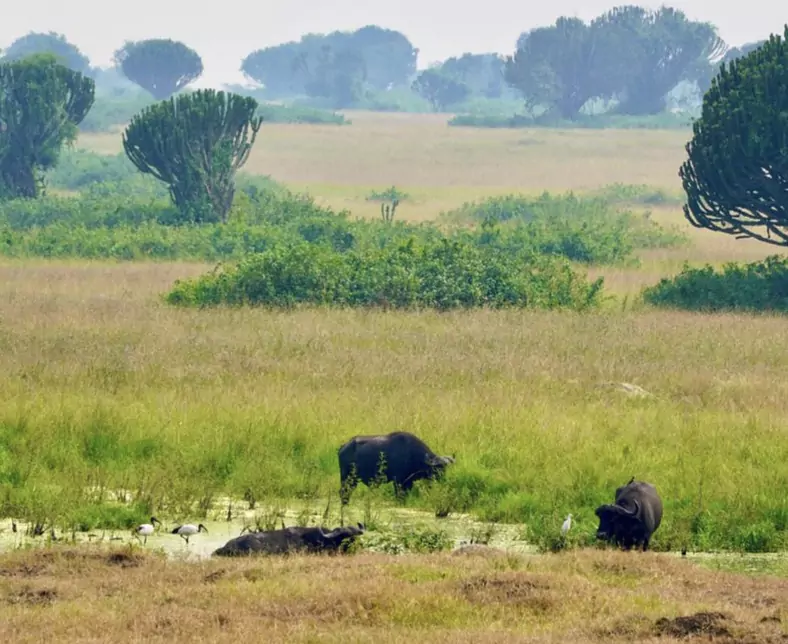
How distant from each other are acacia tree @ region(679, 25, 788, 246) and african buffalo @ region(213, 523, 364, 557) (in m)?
20.3

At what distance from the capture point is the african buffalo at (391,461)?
522 inches

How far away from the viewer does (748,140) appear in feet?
95.9

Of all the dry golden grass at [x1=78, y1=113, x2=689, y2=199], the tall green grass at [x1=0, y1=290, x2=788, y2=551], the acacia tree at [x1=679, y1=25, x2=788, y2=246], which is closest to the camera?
the tall green grass at [x1=0, y1=290, x2=788, y2=551]

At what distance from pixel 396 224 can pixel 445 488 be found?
31431 millimetres

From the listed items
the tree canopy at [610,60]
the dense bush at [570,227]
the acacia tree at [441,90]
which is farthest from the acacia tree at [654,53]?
the dense bush at [570,227]

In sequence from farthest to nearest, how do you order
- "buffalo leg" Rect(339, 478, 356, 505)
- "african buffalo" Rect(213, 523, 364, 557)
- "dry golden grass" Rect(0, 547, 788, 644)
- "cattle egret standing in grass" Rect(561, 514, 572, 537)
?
"buffalo leg" Rect(339, 478, 356, 505) → "cattle egret standing in grass" Rect(561, 514, 572, 537) → "african buffalo" Rect(213, 523, 364, 557) → "dry golden grass" Rect(0, 547, 788, 644)

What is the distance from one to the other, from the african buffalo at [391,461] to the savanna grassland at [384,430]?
0.59ft

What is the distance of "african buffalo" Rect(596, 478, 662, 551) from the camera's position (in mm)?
11284

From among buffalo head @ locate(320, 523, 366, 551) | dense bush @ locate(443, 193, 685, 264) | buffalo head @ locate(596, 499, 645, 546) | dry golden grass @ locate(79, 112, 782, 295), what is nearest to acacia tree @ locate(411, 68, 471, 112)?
dry golden grass @ locate(79, 112, 782, 295)

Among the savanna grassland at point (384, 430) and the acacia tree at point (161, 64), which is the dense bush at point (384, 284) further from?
the acacia tree at point (161, 64)

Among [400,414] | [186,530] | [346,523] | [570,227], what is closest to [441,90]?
[570,227]

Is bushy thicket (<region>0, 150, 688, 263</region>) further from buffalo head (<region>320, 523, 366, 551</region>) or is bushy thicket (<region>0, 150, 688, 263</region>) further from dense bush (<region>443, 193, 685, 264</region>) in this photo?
buffalo head (<region>320, 523, 366, 551</region>)

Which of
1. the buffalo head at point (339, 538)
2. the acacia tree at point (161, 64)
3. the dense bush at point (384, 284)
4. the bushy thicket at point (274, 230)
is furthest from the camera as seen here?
the acacia tree at point (161, 64)

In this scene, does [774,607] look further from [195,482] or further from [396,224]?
[396,224]
